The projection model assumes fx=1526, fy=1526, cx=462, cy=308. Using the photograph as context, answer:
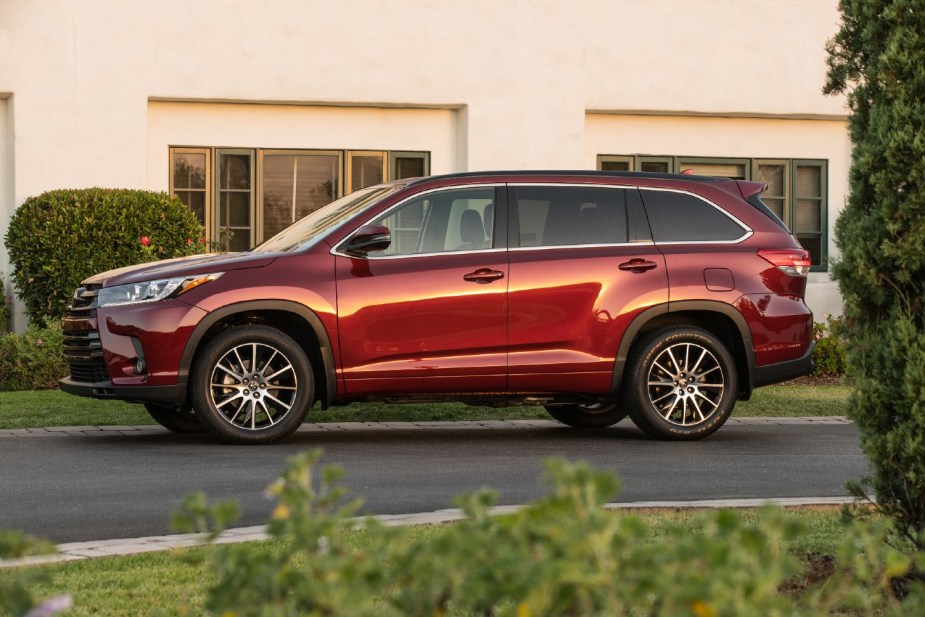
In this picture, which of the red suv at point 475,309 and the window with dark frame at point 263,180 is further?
the window with dark frame at point 263,180

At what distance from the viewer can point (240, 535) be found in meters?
6.75

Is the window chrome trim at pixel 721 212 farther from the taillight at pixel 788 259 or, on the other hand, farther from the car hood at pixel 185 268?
A: the car hood at pixel 185 268

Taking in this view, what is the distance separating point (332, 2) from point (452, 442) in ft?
27.1

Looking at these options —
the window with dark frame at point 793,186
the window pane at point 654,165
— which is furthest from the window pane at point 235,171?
the window pane at point 654,165

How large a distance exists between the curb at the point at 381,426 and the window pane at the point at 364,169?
6.76 m

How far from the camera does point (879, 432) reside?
5324mm

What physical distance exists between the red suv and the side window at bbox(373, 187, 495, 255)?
0.04 feet

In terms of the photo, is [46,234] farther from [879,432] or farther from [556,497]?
[556,497]

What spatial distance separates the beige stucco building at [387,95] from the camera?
1731 centimetres

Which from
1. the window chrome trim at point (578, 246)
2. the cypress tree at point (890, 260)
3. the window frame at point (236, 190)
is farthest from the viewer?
the window frame at point (236, 190)

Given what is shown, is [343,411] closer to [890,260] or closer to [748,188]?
[748,188]

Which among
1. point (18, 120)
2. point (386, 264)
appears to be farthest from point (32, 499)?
point (18, 120)

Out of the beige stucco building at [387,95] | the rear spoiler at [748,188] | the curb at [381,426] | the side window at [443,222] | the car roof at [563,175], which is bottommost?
the curb at [381,426]

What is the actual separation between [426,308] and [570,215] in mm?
1402
